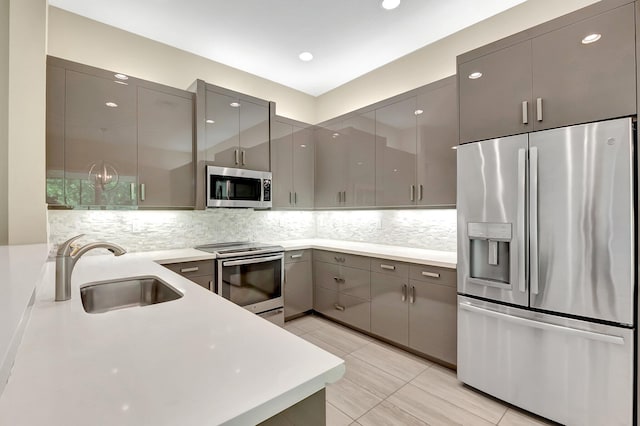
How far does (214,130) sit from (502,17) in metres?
2.90

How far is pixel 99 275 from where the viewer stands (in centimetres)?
168

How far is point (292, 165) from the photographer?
12.4 feet

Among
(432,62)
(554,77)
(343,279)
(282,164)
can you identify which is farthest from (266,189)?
(554,77)

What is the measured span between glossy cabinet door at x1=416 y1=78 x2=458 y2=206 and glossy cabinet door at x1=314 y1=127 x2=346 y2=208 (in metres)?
1.07

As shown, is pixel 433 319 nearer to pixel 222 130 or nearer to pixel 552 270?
pixel 552 270

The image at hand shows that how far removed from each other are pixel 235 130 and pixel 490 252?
2.66 metres

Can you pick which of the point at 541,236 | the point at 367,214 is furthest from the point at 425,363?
the point at 367,214

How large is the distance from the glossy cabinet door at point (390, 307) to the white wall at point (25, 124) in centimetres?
273

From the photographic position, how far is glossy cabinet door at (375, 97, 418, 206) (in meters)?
2.91

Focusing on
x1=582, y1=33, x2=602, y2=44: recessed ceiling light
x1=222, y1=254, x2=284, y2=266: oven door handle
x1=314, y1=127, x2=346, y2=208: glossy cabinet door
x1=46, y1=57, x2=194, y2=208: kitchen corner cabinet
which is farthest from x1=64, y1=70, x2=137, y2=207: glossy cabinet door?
x1=582, y1=33, x2=602, y2=44: recessed ceiling light

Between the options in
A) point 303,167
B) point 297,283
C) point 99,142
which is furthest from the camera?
point 303,167

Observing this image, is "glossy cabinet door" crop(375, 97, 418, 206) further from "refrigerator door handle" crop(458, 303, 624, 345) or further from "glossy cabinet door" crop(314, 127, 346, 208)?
"refrigerator door handle" crop(458, 303, 624, 345)

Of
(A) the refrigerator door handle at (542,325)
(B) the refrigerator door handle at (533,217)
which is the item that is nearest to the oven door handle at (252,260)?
(A) the refrigerator door handle at (542,325)

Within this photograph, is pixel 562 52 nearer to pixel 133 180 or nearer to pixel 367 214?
pixel 367 214
